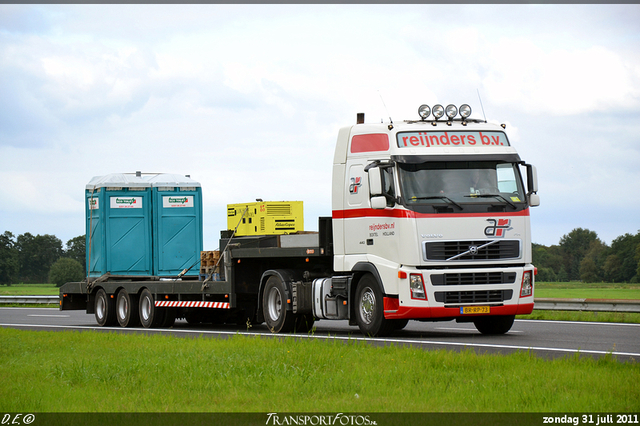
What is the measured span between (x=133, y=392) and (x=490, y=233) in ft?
24.8

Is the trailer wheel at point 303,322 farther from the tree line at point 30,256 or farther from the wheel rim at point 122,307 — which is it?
the tree line at point 30,256

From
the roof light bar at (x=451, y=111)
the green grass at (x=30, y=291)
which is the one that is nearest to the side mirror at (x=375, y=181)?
the roof light bar at (x=451, y=111)

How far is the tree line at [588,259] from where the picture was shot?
10581 centimetres

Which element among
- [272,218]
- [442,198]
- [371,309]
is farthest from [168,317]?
[442,198]

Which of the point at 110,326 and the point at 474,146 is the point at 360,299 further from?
the point at 110,326

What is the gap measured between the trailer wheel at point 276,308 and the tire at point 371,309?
5.94 feet

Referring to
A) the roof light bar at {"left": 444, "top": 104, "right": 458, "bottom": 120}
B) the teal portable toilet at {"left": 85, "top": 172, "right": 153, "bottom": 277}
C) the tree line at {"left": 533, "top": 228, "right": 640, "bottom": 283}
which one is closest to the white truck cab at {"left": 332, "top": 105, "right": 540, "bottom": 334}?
the roof light bar at {"left": 444, "top": 104, "right": 458, "bottom": 120}

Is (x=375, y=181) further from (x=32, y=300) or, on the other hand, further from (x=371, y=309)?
(x=32, y=300)

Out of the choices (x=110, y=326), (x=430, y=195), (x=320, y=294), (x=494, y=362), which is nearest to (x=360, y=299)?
(x=320, y=294)

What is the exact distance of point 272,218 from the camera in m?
18.0

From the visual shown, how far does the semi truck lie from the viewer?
47.6ft

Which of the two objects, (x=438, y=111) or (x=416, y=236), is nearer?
(x=416, y=236)

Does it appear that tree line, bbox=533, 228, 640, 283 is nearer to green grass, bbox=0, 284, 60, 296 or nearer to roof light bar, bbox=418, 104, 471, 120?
green grass, bbox=0, 284, 60, 296

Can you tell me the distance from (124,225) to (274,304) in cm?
644
